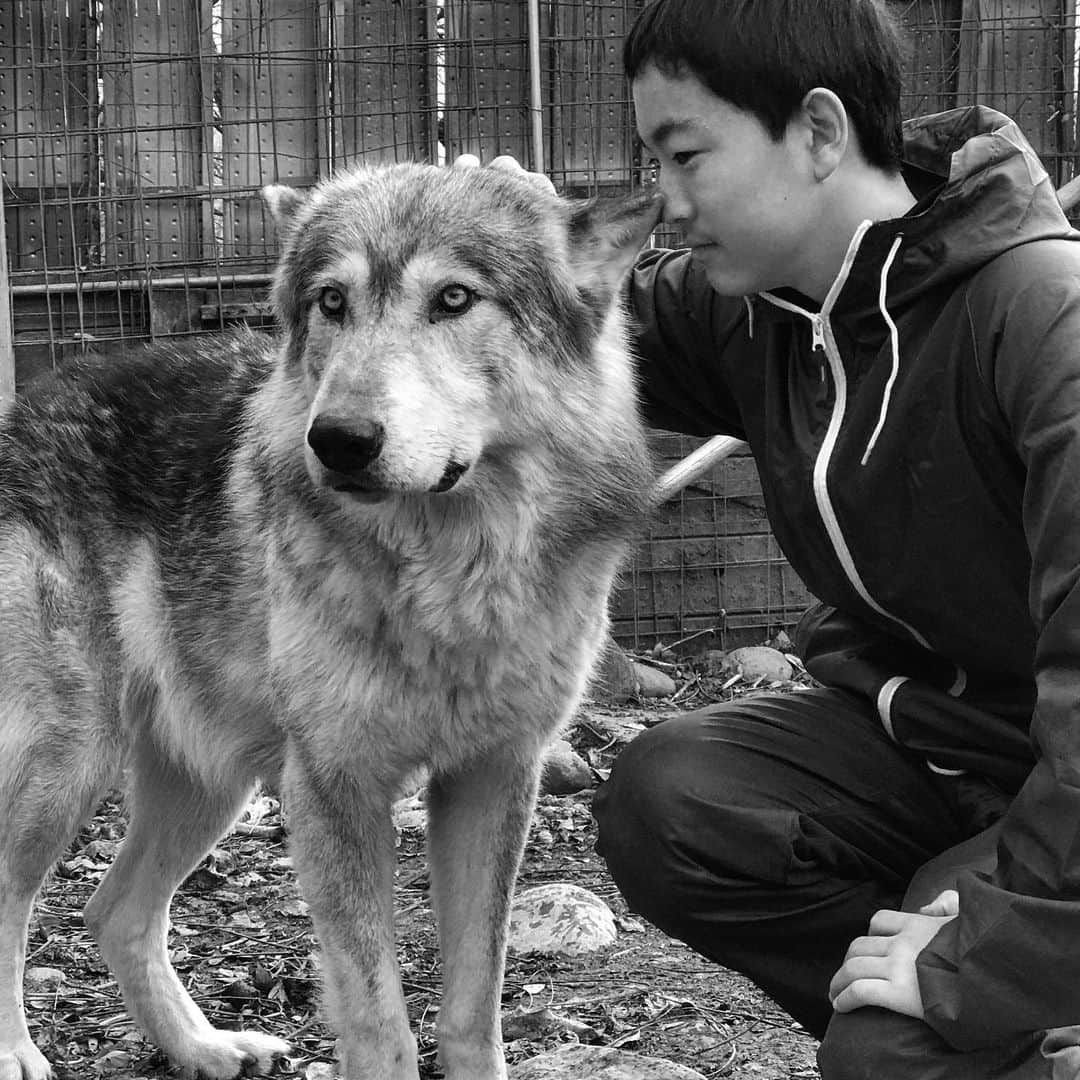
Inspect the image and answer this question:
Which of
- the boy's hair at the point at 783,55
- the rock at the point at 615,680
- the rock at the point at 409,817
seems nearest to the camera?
the boy's hair at the point at 783,55

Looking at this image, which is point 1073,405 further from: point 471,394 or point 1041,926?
point 471,394

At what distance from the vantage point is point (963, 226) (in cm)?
211

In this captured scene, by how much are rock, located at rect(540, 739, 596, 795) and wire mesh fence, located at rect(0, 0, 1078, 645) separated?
1.77 m

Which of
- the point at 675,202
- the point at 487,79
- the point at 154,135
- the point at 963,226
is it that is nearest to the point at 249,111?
the point at 154,135

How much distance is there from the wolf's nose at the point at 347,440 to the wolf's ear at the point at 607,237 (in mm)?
686

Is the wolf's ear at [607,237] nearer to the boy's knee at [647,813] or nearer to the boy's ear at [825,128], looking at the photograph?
the boy's ear at [825,128]

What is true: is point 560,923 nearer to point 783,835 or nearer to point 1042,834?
point 783,835

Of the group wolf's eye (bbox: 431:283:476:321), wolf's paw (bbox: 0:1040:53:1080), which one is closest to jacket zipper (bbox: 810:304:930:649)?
wolf's eye (bbox: 431:283:476:321)

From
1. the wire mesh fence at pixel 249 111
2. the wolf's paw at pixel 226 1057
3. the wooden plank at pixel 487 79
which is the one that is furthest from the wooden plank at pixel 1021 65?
the wolf's paw at pixel 226 1057

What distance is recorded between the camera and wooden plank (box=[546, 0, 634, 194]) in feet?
20.4

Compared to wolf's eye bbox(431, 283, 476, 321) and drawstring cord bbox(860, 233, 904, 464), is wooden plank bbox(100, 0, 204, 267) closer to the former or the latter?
wolf's eye bbox(431, 283, 476, 321)

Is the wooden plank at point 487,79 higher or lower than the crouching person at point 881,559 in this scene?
higher

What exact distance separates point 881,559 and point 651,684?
3.53m

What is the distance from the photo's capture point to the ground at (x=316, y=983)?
3008 mm
